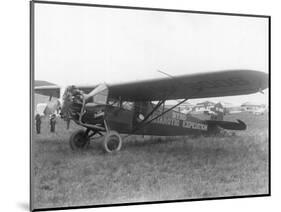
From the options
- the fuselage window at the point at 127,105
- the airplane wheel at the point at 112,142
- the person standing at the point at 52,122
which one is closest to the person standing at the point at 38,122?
the person standing at the point at 52,122

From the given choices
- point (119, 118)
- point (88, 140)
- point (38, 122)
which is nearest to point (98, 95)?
point (119, 118)

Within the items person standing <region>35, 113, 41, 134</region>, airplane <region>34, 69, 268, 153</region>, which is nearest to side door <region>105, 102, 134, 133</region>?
airplane <region>34, 69, 268, 153</region>

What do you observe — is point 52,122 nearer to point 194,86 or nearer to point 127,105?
point 127,105

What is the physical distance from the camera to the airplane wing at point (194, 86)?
484cm

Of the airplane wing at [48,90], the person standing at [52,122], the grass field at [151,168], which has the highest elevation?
the airplane wing at [48,90]

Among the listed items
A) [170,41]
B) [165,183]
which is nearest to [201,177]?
[165,183]

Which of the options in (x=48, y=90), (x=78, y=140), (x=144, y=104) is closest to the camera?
(x=48, y=90)

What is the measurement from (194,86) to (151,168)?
98 centimetres

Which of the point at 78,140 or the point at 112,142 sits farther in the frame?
the point at 112,142

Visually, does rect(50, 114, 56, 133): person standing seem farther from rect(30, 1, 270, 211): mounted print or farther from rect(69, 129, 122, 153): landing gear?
rect(69, 129, 122, 153): landing gear

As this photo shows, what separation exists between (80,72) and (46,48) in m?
0.40

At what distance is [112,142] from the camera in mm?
4770

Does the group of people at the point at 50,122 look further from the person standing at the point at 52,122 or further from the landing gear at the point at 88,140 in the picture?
the landing gear at the point at 88,140

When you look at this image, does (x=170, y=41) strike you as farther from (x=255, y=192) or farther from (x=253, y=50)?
(x=255, y=192)
